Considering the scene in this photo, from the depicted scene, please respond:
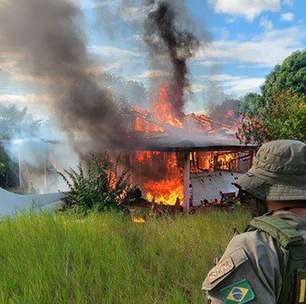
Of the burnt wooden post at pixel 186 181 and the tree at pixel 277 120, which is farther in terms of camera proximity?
the burnt wooden post at pixel 186 181

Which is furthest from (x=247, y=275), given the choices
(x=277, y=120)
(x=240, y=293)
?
(x=277, y=120)

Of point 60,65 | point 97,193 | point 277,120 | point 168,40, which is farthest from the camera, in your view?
point 168,40

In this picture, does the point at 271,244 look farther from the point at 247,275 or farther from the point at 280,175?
the point at 280,175

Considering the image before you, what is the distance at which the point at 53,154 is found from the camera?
52.7 ft

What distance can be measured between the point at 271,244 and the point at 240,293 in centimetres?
21

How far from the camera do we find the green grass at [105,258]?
11.7ft

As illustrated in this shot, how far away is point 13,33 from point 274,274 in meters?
14.1

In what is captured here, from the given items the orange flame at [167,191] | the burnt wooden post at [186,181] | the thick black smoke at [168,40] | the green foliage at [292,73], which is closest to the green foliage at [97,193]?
the burnt wooden post at [186,181]

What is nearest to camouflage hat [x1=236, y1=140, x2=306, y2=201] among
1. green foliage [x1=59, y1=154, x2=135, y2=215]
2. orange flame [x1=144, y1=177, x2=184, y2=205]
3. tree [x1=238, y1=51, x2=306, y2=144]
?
tree [x1=238, y1=51, x2=306, y2=144]

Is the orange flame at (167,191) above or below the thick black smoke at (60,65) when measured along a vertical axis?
below

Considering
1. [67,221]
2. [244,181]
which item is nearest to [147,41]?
[67,221]

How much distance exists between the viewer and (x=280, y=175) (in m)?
1.56

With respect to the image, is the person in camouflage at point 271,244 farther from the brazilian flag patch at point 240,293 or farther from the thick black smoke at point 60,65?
the thick black smoke at point 60,65

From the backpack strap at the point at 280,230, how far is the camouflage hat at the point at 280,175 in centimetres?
11
